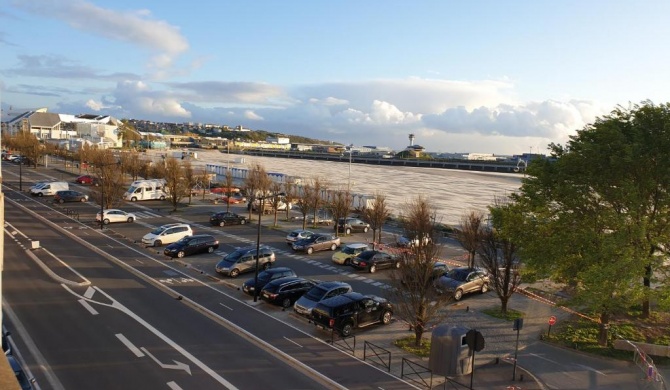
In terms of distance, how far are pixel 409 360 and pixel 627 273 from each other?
9.56 m

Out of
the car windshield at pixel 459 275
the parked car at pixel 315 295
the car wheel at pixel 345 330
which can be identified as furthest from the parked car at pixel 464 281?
the car wheel at pixel 345 330

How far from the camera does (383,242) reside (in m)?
45.5

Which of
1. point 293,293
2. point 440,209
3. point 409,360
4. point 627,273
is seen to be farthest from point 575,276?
point 440,209

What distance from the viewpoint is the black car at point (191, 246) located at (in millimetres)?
35781

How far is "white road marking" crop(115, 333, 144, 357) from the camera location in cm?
1852

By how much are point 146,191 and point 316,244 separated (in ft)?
112

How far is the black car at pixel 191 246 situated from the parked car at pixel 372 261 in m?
11.1

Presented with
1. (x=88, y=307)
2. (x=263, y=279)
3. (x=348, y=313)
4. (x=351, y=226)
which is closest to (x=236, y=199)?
(x=351, y=226)

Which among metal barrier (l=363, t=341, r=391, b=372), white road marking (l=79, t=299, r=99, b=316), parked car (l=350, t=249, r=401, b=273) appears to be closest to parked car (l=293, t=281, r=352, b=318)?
metal barrier (l=363, t=341, r=391, b=372)

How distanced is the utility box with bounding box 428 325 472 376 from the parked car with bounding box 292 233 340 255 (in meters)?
21.2

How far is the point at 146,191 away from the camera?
64.4 m

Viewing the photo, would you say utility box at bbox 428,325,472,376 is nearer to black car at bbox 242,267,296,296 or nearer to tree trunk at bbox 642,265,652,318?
tree trunk at bbox 642,265,652,318

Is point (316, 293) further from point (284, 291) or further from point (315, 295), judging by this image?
point (284, 291)

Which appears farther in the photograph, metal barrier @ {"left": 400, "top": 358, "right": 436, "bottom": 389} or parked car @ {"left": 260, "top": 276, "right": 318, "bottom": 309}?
parked car @ {"left": 260, "top": 276, "right": 318, "bottom": 309}
